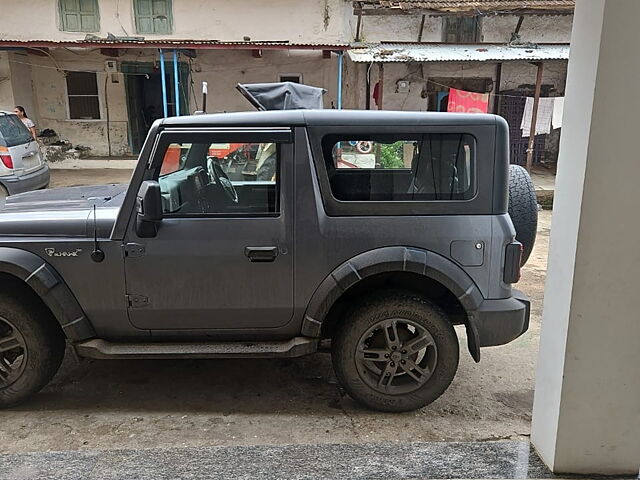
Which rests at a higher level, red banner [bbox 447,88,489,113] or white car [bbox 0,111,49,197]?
red banner [bbox 447,88,489,113]

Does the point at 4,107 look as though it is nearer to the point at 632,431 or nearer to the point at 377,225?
the point at 377,225

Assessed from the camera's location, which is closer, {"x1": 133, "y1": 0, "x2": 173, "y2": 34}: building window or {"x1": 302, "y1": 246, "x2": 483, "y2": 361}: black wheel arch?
{"x1": 302, "y1": 246, "x2": 483, "y2": 361}: black wheel arch

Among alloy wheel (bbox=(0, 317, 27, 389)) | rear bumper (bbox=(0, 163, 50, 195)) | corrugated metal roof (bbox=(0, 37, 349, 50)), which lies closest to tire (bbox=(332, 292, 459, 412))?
alloy wheel (bbox=(0, 317, 27, 389))

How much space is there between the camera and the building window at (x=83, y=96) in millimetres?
15461

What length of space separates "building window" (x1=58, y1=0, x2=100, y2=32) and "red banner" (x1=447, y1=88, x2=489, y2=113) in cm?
947

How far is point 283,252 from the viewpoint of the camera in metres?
3.54

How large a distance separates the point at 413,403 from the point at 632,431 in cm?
153

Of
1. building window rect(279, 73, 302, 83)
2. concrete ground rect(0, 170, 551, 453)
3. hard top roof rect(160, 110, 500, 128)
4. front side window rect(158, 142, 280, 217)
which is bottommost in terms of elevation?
concrete ground rect(0, 170, 551, 453)

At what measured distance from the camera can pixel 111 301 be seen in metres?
3.58

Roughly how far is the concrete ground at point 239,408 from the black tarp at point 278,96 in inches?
94.4

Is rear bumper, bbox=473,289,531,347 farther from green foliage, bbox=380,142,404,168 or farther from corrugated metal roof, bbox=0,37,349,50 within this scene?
corrugated metal roof, bbox=0,37,349,50

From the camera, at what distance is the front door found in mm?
3527

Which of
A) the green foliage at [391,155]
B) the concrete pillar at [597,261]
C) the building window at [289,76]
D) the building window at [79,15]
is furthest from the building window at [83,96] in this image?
the concrete pillar at [597,261]

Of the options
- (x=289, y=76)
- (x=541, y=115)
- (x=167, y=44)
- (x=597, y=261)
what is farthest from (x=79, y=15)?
(x=597, y=261)
